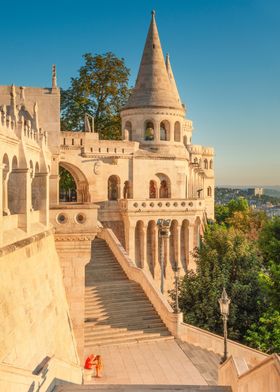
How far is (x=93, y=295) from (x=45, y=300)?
8613mm

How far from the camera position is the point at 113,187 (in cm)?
3506

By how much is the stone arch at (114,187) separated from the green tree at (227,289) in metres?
10.5

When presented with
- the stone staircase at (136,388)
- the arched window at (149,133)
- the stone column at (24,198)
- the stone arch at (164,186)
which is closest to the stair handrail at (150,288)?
the stone arch at (164,186)

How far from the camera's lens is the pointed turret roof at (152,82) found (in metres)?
35.5

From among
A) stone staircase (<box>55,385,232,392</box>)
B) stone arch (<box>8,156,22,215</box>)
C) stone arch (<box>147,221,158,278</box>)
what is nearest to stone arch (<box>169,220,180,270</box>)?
stone arch (<box>147,221,158,278</box>)

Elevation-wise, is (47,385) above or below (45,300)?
below

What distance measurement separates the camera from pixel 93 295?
857 inches

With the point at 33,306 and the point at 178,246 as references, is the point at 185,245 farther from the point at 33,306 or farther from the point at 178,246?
the point at 33,306

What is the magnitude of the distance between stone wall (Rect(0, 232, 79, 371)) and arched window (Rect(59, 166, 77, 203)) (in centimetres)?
2281

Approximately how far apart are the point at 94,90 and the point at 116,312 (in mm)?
22790

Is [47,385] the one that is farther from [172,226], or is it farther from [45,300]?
[172,226]

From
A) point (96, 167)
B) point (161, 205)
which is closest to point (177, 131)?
point (161, 205)

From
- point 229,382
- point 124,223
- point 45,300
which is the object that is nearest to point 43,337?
point 45,300

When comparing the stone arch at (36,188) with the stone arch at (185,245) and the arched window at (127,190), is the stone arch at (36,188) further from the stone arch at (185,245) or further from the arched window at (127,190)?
the stone arch at (185,245)
